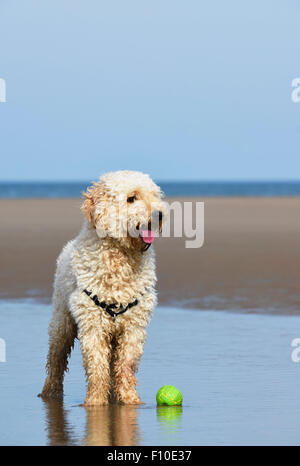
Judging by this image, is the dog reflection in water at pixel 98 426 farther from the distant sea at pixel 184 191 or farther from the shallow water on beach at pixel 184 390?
the distant sea at pixel 184 191

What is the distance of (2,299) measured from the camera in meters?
14.0

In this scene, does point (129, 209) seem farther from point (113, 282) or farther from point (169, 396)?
point (169, 396)

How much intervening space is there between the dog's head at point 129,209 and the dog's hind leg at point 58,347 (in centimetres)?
86

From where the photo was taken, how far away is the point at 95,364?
7711 mm

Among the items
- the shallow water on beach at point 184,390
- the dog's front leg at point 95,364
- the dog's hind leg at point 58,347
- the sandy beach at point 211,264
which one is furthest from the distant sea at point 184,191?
the dog's front leg at point 95,364

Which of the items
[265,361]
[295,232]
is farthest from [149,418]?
[295,232]

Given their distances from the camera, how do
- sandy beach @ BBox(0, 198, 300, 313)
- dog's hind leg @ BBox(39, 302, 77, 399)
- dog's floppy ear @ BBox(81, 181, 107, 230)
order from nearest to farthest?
dog's floppy ear @ BBox(81, 181, 107, 230), dog's hind leg @ BBox(39, 302, 77, 399), sandy beach @ BBox(0, 198, 300, 313)

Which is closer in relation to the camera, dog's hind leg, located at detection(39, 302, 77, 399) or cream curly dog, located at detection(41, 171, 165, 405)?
cream curly dog, located at detection(41, 171, 165, 405)

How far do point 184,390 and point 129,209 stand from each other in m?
1.48

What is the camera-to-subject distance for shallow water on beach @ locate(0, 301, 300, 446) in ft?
21.4

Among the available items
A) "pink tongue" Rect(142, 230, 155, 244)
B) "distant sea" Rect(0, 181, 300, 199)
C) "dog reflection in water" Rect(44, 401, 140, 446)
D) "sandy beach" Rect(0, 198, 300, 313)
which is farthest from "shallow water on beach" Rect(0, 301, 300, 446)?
"distant sea" Rect(0, 181, 300, 199)

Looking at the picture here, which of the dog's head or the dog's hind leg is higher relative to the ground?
the dog's head

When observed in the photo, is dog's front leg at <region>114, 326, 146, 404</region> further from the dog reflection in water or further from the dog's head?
the dog's head
